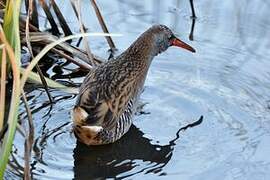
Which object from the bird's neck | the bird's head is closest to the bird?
the bird's neck

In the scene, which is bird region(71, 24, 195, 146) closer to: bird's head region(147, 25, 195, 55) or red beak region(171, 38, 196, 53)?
bird's head region(147, 25, 195, 55)

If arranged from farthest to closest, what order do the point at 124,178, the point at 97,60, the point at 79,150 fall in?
the point at 97,60
the point at 79,150
the point at 124,178

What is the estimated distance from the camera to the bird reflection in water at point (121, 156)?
481 cm

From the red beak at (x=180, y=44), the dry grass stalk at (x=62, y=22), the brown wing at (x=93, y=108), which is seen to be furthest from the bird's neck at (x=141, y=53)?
the dry grass stalk at (x=62, y=22)

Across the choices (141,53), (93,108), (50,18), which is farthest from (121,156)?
(50,18)

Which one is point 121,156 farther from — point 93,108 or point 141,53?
point 141,53

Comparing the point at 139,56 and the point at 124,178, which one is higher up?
the point at 139,56

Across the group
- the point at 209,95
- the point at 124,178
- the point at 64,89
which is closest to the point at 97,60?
the point at 64,89

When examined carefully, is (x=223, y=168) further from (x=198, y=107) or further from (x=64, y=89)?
(x=64, y=89)

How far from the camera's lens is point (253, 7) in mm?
6871

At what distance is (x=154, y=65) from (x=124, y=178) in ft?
5.10

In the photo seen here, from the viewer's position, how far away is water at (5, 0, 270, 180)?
4820 millimetres

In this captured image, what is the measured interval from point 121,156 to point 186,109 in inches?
28.4

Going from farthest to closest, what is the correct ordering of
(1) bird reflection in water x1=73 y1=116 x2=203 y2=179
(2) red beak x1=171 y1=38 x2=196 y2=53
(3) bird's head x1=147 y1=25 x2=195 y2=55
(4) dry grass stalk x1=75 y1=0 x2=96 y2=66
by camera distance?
(2) red beak x1=171 y1=38 x2=196 y2=53
(3) bird's head x1=147 y1=25 x2=195 y2=55
(4) dry grass stalk x1=75 y1=0 x2=96 y2=66
(1) bird reflection in water x1=73 y1=116 x2=203 y2=179
